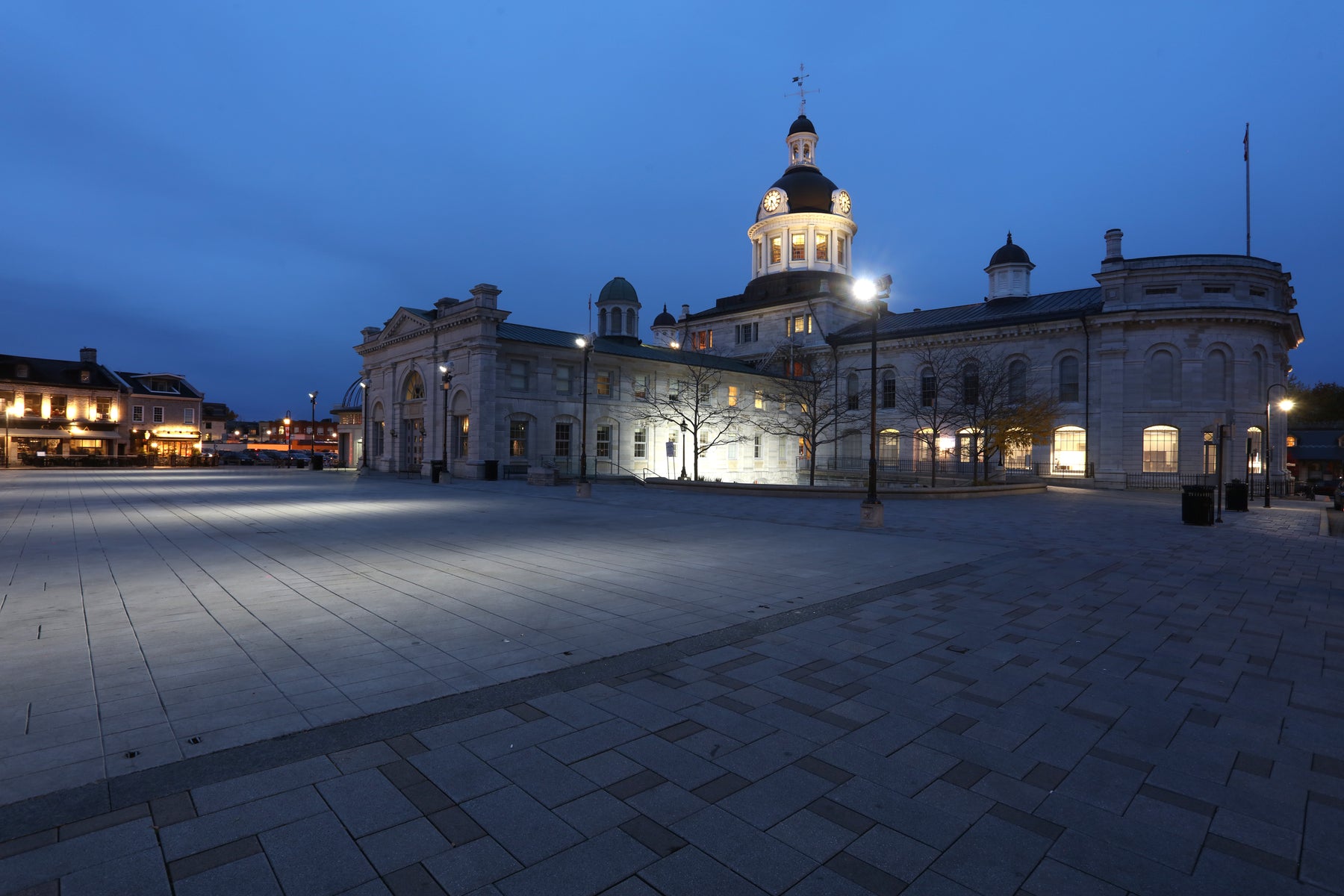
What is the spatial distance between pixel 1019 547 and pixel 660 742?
11.9 meters

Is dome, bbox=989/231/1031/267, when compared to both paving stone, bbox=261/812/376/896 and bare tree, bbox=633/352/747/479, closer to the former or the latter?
bare tree, bbox=633/352/747/479

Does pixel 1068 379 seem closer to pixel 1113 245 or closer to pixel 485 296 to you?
pixel 1113 245

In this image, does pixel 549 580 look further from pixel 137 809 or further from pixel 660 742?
pixel 137 809

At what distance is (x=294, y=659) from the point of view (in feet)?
20.0

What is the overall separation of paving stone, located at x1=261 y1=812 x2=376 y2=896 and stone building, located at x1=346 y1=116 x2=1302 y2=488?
34.0m

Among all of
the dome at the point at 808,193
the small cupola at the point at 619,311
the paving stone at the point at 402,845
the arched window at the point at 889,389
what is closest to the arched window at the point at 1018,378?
the arched window at the point at 889,389

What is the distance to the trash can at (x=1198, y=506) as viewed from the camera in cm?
1881

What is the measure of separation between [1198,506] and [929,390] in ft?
102

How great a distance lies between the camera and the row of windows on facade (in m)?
63.4

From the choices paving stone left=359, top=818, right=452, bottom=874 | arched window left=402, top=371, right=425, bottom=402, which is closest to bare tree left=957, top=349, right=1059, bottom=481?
paving stone left=359, top=818, right=452, bottom=874

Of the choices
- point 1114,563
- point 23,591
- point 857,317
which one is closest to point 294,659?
point 23,591

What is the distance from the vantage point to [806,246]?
6341 centimetres

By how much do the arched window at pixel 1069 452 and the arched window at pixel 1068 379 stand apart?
6.77 ft

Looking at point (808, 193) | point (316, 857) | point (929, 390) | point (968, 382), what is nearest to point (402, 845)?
point (316, 857)
